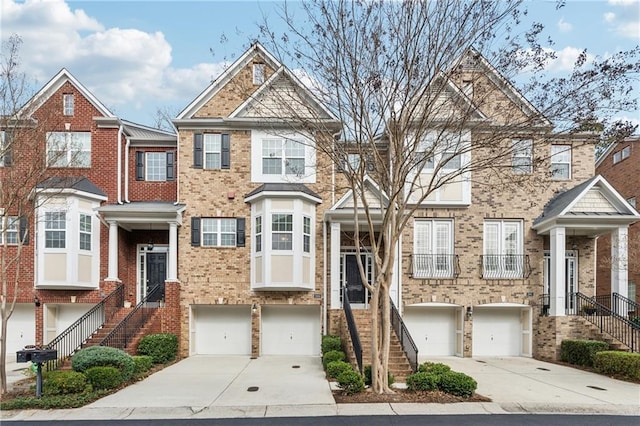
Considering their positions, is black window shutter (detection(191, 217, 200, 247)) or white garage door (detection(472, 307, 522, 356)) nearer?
black window shutter (detection(191, 217, 200, 247))

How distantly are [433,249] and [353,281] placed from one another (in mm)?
3174

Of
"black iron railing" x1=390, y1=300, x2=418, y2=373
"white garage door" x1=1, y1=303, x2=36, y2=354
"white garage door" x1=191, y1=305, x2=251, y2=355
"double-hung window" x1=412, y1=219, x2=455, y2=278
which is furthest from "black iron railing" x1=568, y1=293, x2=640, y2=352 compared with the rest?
"white garage door" x1=1, y1=303, x2=36, y2=354

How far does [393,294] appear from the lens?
1700 centimetres

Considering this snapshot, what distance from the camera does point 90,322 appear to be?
16562 mm

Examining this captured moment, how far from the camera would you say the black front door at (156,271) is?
18.4 meters

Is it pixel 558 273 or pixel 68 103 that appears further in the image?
pixel 68 103

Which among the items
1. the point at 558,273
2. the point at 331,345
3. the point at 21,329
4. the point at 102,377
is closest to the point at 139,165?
the point at 21,329

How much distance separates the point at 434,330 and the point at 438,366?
7070mm

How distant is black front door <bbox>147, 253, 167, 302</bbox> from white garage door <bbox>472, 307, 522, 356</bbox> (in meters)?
11.6

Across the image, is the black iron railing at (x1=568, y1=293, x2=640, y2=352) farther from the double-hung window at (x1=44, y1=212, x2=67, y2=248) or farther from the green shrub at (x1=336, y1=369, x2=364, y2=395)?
the double-hung window at (x1=44, y1=212, x2=67, y2=248)

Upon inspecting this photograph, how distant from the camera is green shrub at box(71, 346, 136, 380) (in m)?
11.4

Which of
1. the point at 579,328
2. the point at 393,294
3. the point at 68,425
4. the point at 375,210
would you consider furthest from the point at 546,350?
the point at 68,425

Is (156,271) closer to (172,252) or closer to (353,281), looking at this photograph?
(172,252)

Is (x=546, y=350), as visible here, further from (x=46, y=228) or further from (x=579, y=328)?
(x=46, y=228)
